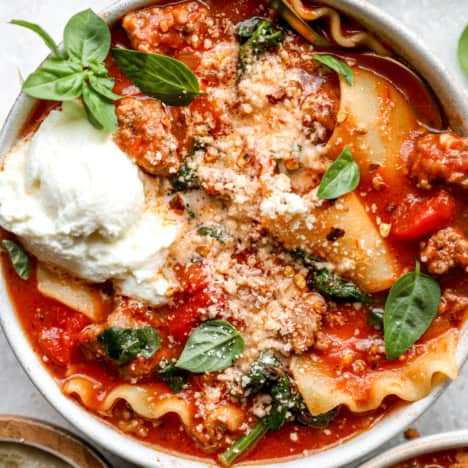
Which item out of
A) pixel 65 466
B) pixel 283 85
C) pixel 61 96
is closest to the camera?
pixel 61 96

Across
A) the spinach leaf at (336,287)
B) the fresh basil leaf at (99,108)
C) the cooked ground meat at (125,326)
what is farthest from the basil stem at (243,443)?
the fresh basil leaf at (99,108)

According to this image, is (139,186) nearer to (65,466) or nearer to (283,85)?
(283,85)

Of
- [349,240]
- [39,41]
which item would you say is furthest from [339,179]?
[39,41]

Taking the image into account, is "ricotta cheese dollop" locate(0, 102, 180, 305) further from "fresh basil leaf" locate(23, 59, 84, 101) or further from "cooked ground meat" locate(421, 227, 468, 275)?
"cooked ground meat" locate(421, 227, 468, 275)

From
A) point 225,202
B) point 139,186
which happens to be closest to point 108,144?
point 139,186

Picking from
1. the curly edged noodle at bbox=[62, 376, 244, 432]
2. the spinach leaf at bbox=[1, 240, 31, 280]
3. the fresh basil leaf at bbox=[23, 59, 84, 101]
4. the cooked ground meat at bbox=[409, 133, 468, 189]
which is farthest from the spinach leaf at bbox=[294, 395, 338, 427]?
the fresh basil leaf at bbox=[23, 59, 84, 101]

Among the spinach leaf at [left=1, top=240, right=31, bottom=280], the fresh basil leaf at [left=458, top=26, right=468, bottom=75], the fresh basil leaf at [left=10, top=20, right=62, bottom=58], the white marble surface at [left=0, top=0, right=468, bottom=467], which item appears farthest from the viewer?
the white marble surface at [left=0, top=0, right=468, bottom=467]
